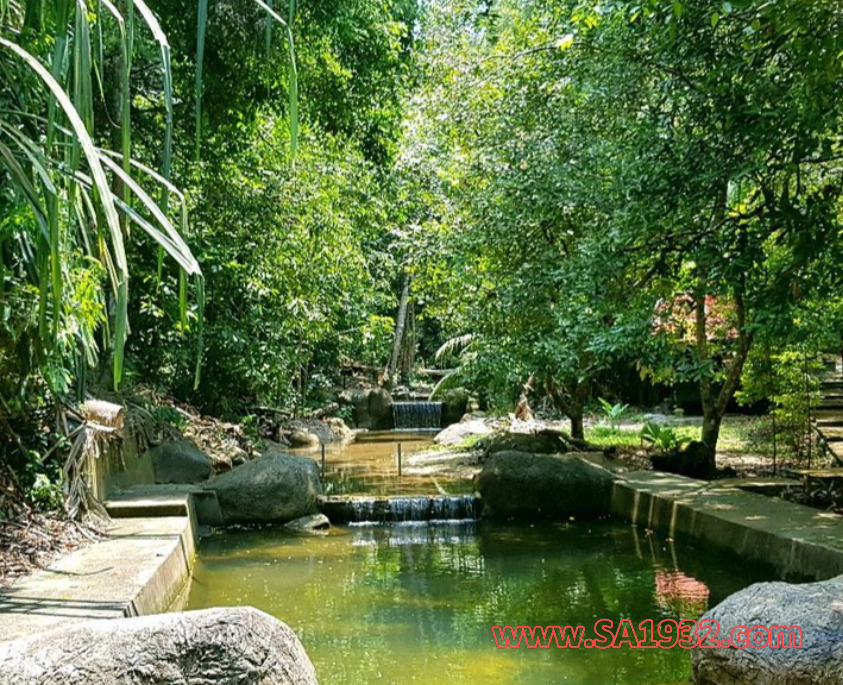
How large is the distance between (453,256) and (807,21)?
7006mm

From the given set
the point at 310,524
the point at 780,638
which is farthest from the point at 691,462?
the point at 780,638

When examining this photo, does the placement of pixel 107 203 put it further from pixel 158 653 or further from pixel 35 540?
pixel 35 540

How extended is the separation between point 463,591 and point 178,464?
5.00 m

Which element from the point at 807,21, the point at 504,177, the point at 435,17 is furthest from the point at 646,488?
the point at 435,17

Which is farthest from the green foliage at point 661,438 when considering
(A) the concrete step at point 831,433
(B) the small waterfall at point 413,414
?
(B) the small waterfall at point 413,414

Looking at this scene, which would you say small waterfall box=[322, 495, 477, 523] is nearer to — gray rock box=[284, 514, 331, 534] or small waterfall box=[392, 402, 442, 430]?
gray rock box=[284, 514, 331, 534]

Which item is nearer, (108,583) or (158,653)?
(158,653)

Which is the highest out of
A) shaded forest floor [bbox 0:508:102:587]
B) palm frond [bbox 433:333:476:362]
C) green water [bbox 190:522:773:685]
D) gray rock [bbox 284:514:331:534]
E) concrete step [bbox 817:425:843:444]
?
palm frond [bbox 433:333:476:362]

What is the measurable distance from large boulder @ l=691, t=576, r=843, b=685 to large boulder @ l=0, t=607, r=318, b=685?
1894 mm

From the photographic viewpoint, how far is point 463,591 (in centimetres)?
688

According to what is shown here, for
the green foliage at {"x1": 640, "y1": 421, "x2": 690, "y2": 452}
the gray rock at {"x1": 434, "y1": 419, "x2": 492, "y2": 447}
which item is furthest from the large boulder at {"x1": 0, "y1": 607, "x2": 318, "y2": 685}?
the gray rock at {"x1": 434, "y1": 419, "x2": 492, "y2": 447}

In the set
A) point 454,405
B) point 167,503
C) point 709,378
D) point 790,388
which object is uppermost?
point 709,378

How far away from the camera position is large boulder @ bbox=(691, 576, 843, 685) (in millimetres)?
3457

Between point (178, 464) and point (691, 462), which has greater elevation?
point (178, 464)
